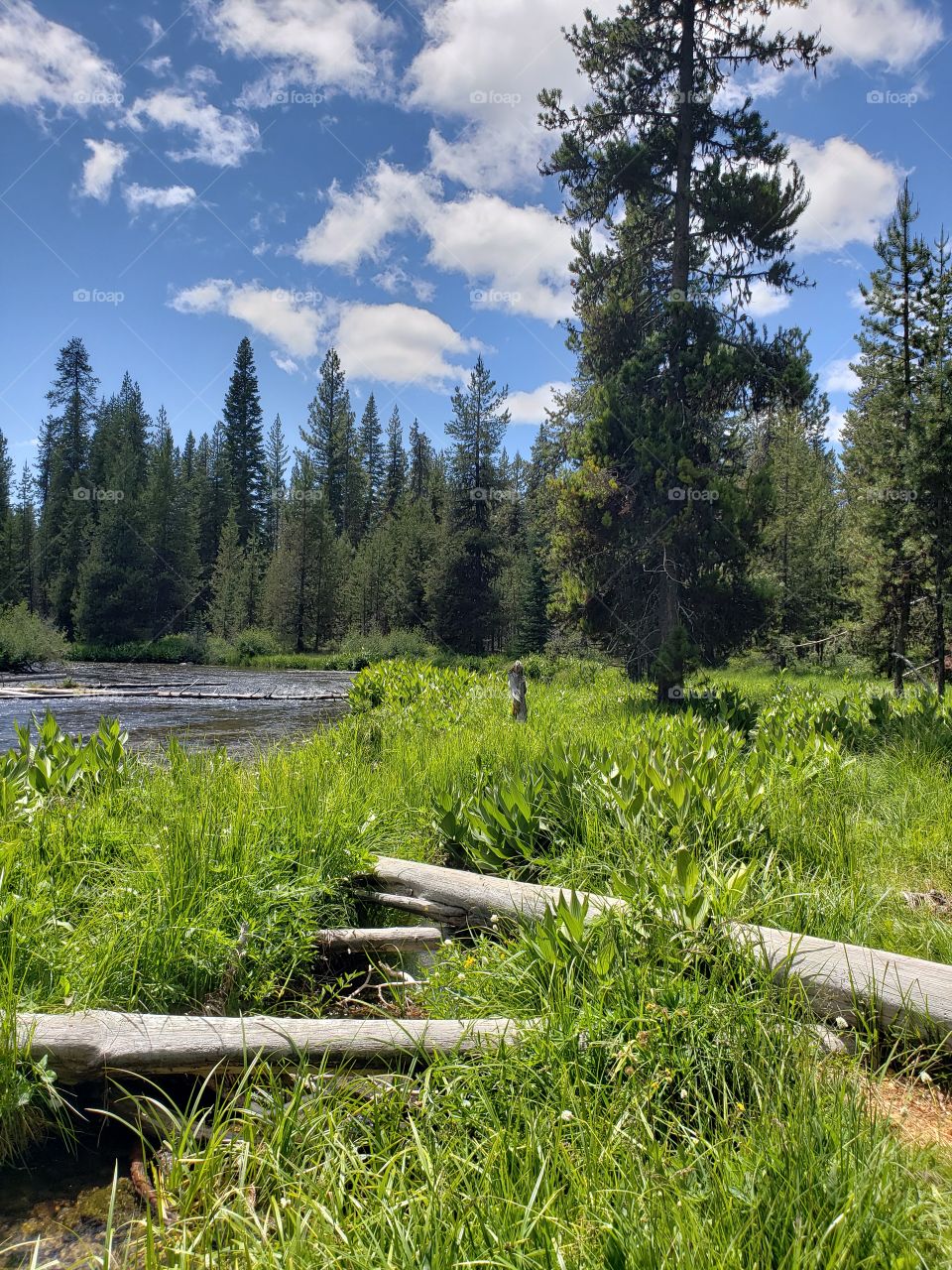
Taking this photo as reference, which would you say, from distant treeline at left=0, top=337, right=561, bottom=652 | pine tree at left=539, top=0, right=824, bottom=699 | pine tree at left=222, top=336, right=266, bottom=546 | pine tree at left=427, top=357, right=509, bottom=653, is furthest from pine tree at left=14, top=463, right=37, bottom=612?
pine tree at left=539, top=0, right=824, bottom=699

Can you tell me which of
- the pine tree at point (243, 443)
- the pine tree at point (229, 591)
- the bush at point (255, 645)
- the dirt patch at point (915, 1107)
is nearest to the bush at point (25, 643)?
the bush at point (255, 645)

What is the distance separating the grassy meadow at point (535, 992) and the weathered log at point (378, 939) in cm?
14

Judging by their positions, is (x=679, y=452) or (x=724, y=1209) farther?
(x=679, y=452)

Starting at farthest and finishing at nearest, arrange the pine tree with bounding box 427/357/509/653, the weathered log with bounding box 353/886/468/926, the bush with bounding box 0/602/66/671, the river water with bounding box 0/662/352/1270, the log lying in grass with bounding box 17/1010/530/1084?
the pine tree with bounding box 427/357/509/653, the bush with bounding box 0/602/66/671, the weathered log with bounding box 353/886/468/926, the log lying in grass with bounding box 17/1010/530/1084, the river water with bounding box 0/662/352/1270

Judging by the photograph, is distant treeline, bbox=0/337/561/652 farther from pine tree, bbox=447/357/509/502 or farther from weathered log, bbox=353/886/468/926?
weathered log, bbox=353/886/468/926

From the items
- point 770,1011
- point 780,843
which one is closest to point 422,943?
point 770,1011

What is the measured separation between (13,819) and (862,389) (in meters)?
41.8

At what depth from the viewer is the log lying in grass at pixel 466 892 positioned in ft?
10.9

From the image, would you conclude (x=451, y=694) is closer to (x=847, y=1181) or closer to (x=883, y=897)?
(x=883, y=897)

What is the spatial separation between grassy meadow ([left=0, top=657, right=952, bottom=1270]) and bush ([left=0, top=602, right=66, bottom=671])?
2764 cm

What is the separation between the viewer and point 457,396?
130ft

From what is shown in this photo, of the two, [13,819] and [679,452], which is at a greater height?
[679,452]

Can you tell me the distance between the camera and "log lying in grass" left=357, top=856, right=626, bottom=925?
3312mm

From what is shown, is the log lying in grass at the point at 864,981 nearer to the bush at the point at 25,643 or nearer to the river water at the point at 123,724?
the river water at the point at 123,724
